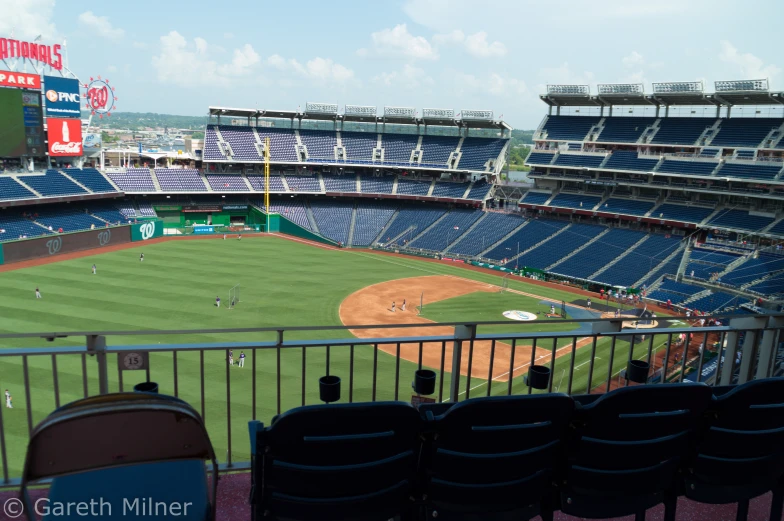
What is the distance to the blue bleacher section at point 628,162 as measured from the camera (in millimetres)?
45000

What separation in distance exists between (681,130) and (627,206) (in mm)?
8000

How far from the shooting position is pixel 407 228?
52469 millimetres

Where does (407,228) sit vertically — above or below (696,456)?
below

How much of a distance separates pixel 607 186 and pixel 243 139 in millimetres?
36810

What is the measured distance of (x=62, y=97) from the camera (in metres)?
41.8

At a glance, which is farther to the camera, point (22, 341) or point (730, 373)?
point (22, 341)

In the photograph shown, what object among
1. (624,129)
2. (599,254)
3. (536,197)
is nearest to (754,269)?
(599,254)

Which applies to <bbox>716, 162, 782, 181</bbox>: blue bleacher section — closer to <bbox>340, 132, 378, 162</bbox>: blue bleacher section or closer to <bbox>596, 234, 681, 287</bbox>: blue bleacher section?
<bbox>596, 234, 681, 287</bbox>: blue bleacher section

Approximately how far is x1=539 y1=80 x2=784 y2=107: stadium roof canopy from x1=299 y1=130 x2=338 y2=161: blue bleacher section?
22.4 meters

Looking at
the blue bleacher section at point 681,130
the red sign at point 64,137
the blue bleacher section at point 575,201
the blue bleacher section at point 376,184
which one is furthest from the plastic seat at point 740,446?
the blue bleacher section at point 376,184

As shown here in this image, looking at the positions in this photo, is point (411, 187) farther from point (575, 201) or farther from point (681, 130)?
point (681, 130)

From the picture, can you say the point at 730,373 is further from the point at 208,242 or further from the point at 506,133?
the point at 506,133

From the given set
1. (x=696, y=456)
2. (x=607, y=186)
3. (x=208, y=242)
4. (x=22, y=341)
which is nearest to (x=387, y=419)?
(x=696, y=456)

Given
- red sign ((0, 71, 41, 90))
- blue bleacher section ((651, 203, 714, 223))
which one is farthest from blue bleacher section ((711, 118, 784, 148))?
red sign ((0, 71, 41, 90))
